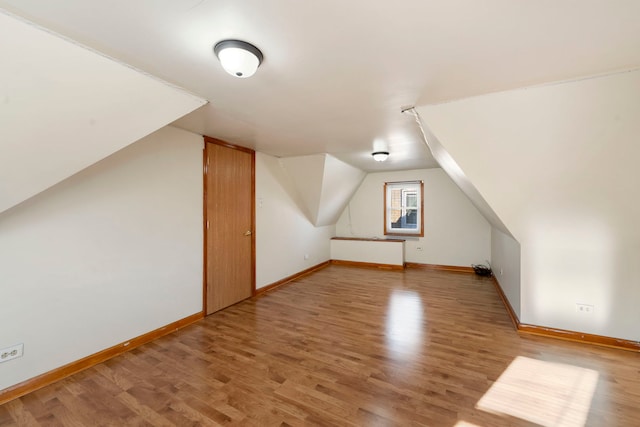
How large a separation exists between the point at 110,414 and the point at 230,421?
2.66 ft

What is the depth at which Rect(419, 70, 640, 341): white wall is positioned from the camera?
6.54ft

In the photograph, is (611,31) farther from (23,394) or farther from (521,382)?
(23,394)

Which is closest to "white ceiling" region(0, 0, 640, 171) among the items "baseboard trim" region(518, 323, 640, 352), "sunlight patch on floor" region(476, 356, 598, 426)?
"sunlight patch on floor" region(476, 356, 598, 426)

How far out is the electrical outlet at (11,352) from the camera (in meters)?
1.80

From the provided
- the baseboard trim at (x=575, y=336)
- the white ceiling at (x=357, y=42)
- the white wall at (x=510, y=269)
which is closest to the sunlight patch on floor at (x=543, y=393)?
the baseboard trim at (x=575, y=336)

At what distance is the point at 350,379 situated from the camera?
199 cm

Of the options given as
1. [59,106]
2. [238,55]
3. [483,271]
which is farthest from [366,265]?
[59,106]

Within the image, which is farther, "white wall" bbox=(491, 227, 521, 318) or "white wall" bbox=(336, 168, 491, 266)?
"white wall" bbox=(336, 168, 491, 266)

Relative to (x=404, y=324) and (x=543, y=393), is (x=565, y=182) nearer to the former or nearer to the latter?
(x=543, y=393)

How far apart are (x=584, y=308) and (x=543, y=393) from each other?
122cm

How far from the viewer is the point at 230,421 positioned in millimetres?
1608

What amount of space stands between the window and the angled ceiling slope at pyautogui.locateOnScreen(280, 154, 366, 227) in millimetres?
919

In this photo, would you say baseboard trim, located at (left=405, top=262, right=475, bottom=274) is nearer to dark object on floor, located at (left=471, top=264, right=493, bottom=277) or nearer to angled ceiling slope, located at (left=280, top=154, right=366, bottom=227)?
dark object on floor, located at (left=471, top=264, right=493, bottom=277)

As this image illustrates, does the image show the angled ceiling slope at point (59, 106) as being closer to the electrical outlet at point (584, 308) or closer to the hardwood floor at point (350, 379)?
the hardwood floor at point (350, 379)
